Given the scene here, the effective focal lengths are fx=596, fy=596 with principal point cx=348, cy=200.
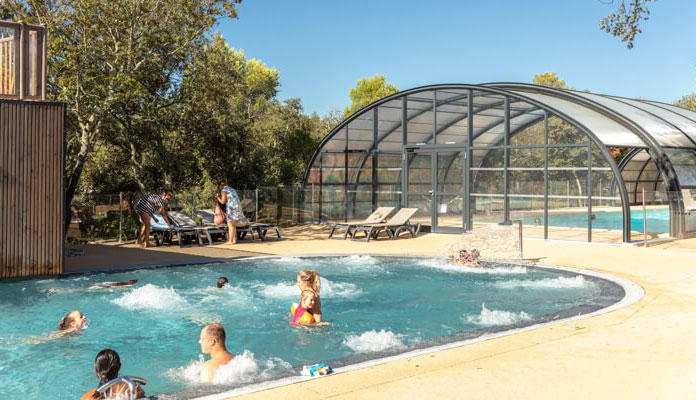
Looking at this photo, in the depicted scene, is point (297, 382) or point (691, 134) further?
point (691, 134)

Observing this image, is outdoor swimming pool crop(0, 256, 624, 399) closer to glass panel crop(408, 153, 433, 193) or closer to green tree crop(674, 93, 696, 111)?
glass panel crop(408, 153, 433, 193)

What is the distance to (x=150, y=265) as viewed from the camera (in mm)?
11609

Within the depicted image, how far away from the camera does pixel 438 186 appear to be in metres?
18.6

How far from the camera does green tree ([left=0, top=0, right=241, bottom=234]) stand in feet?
51.4

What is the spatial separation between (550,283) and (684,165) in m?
8.42

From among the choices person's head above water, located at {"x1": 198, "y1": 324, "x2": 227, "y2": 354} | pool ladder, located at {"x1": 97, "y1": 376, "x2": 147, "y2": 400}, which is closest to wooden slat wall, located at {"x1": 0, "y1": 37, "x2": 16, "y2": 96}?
person's head above water, located at {"x1": 198, "y1": 324, "x2": 227, "y2": 354}

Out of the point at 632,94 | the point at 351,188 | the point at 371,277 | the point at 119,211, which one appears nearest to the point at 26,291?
the point at 371,277

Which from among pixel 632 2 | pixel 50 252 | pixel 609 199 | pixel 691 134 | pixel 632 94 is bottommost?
pixel 50 252

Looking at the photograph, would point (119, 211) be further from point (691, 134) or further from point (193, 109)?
point (691, 134)

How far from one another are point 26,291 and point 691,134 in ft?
58.1

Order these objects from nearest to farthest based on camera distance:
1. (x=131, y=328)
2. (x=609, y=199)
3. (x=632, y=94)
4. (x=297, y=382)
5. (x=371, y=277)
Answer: (x=297, y=382) < (x=131, y=328) < (x=371, y=277) < (x=609, y=199) < (x=632, y=94)

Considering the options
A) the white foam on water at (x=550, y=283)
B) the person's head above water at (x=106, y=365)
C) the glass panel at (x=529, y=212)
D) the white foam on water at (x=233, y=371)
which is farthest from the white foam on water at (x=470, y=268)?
the person's head above water at (x=106, y=365)

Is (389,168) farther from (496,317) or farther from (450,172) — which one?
(496,317)

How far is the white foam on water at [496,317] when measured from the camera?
25.5 feet
